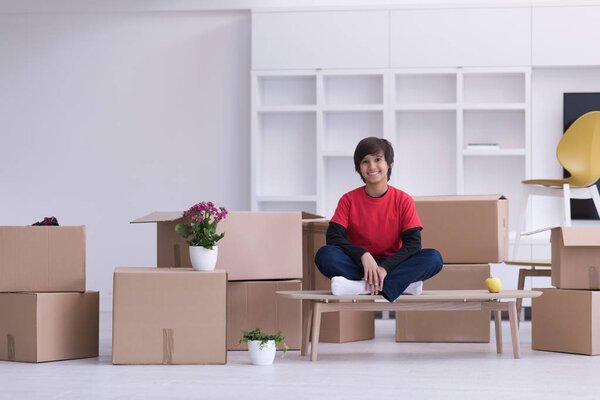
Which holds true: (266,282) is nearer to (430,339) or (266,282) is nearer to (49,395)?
(430,339)

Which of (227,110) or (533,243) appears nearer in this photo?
(533,243)

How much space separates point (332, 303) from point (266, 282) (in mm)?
397

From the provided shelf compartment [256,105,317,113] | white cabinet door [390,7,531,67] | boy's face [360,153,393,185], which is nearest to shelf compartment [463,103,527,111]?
white cabinet door [390,7,531,67]

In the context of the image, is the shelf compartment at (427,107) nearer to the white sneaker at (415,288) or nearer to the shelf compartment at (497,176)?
the shelf compartment at (497,176)

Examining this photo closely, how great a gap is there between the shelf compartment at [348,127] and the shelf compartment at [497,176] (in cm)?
67

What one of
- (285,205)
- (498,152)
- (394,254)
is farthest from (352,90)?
(394,254)

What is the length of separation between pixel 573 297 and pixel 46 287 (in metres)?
2.05

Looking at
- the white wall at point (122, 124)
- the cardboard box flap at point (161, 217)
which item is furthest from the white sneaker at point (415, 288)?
the white wall at point (122, 124)

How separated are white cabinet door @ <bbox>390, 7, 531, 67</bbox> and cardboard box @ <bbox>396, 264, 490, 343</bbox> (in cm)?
206

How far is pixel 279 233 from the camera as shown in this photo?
3.37 m

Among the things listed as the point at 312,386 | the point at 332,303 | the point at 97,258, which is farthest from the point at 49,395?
the point at 97,258

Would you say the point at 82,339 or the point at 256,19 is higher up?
the point at 256,19

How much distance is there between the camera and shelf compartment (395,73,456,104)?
5438 millimetres

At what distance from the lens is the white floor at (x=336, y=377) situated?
234 cm
